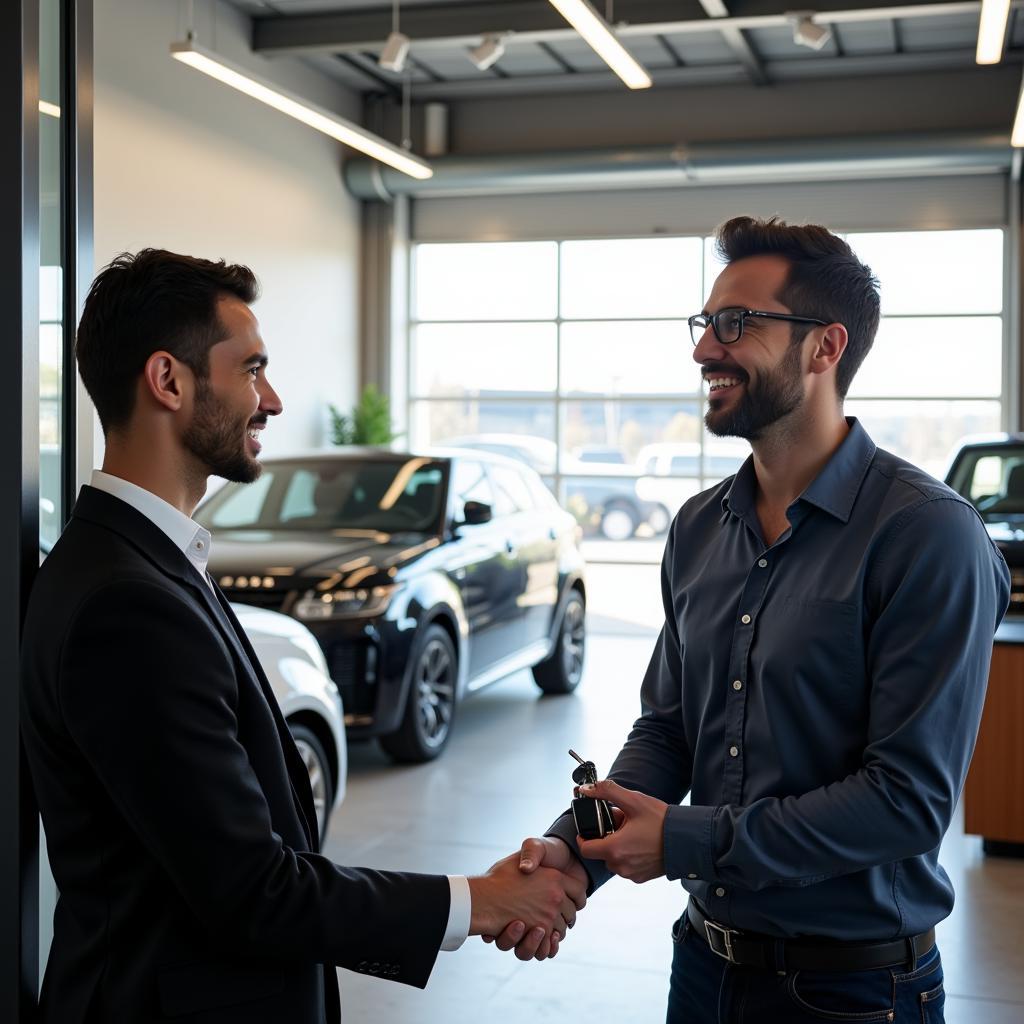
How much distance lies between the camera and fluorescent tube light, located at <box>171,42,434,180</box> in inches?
307

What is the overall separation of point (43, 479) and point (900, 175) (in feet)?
38.0

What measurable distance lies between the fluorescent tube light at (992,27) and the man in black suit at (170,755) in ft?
18.9

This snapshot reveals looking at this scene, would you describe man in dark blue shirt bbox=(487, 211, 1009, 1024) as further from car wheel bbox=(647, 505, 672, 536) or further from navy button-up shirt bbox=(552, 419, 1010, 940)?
car wheel bbox=(647, 505, 672, 536)

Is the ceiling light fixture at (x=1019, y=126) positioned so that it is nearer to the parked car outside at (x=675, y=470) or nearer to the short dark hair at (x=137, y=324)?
the parked car outside at (x=675, y=470)

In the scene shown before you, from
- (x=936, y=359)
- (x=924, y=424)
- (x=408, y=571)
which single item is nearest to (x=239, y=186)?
(x=408, y=571)

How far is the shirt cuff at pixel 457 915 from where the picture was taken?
1.74 m

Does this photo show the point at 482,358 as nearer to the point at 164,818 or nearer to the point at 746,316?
the point at 746,316

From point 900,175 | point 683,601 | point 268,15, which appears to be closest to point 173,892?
point 683,601

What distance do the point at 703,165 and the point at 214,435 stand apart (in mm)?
10879

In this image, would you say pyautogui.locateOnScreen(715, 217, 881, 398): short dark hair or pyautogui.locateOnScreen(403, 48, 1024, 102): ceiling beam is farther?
pyautogui.locateOnScreen(403, 48, 1024, 102): ceiling beam

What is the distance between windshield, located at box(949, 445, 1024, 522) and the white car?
4815 millimetres

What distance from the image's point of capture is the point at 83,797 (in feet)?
5.13

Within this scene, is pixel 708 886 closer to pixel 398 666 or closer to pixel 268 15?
pixel 398 666

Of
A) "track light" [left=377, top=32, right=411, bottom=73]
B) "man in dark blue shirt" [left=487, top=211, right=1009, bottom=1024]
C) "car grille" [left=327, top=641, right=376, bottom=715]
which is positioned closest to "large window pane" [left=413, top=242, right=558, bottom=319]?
"track light" [left=377, top=32, right=411, bottom=73]
